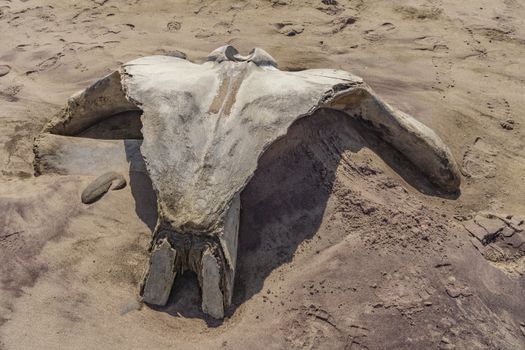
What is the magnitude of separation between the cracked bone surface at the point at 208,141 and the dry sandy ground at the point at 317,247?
163 millimetres

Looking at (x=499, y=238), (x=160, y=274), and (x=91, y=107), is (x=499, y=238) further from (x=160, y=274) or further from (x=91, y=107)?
(x=91, y=107)

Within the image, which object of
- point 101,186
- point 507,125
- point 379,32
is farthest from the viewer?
point 379,32

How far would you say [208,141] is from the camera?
8.34 feet

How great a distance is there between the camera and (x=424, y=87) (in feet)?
14.3

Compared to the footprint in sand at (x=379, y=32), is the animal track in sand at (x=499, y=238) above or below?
below

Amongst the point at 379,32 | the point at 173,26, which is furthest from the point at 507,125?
the point at 173,26

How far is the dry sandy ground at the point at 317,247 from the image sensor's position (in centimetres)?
233

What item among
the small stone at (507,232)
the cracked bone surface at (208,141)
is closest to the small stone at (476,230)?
the small stone at (507,232)

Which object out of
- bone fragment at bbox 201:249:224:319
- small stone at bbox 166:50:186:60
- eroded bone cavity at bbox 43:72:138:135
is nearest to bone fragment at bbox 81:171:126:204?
eroded bone cavity at bbox 43:72:138:135

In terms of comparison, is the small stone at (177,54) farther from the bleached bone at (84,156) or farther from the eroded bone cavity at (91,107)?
the bleached bone at (84,156)

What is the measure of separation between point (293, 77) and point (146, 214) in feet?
4.38

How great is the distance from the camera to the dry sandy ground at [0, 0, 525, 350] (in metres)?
2.33

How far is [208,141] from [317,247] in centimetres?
91

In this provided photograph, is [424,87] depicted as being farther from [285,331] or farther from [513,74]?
[285,331]
